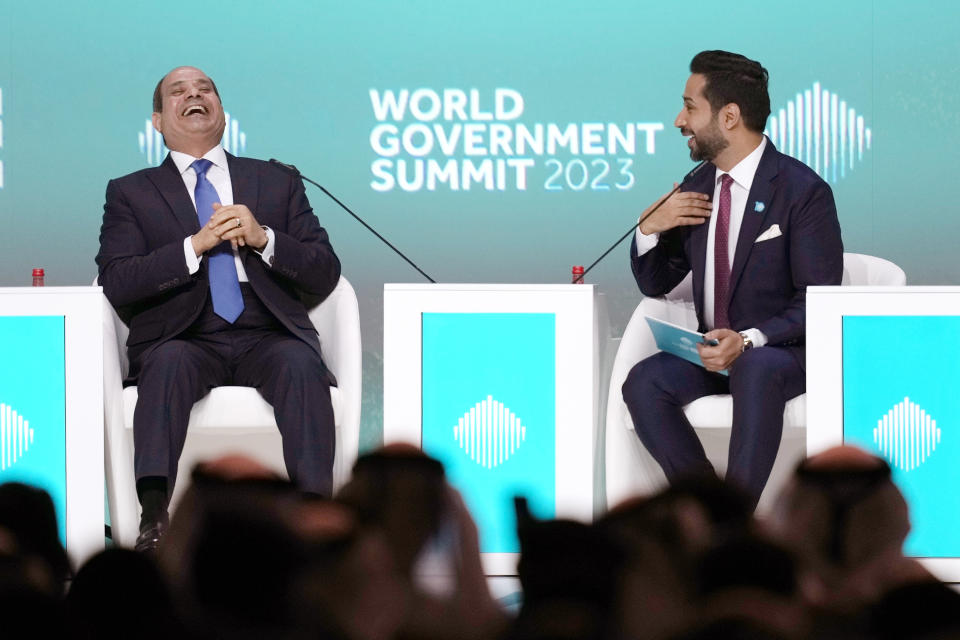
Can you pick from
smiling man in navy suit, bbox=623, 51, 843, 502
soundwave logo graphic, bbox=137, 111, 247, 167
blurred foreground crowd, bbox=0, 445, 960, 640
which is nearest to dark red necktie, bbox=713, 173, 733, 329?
smiling man in navy suit, bbox=623, 51, 843, 502

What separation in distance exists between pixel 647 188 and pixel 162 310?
2066mm

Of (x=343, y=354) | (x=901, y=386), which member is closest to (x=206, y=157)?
(x=343, y=354)

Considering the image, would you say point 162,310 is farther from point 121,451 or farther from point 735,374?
point 735,374

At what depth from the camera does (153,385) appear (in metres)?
3.31

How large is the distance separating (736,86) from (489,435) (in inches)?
46.7

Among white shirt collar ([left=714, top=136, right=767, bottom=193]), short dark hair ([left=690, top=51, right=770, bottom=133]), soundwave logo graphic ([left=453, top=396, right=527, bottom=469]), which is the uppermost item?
short dark hair ([left=690, top=51, right=770, bottom=133])

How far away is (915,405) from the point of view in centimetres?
319

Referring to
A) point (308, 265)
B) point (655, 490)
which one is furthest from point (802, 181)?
point (655, 490)

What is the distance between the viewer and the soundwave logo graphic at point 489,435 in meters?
3.35

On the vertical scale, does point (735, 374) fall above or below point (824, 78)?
below

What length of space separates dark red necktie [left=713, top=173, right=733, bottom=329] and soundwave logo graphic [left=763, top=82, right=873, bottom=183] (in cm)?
137

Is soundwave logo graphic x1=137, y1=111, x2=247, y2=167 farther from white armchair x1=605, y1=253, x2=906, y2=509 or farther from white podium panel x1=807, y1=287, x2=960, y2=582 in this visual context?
white podium panel x1=807, y1=287, x2=960, y2=582

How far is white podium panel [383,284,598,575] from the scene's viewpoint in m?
3.35

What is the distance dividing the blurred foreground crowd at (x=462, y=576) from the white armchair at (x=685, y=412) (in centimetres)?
248
